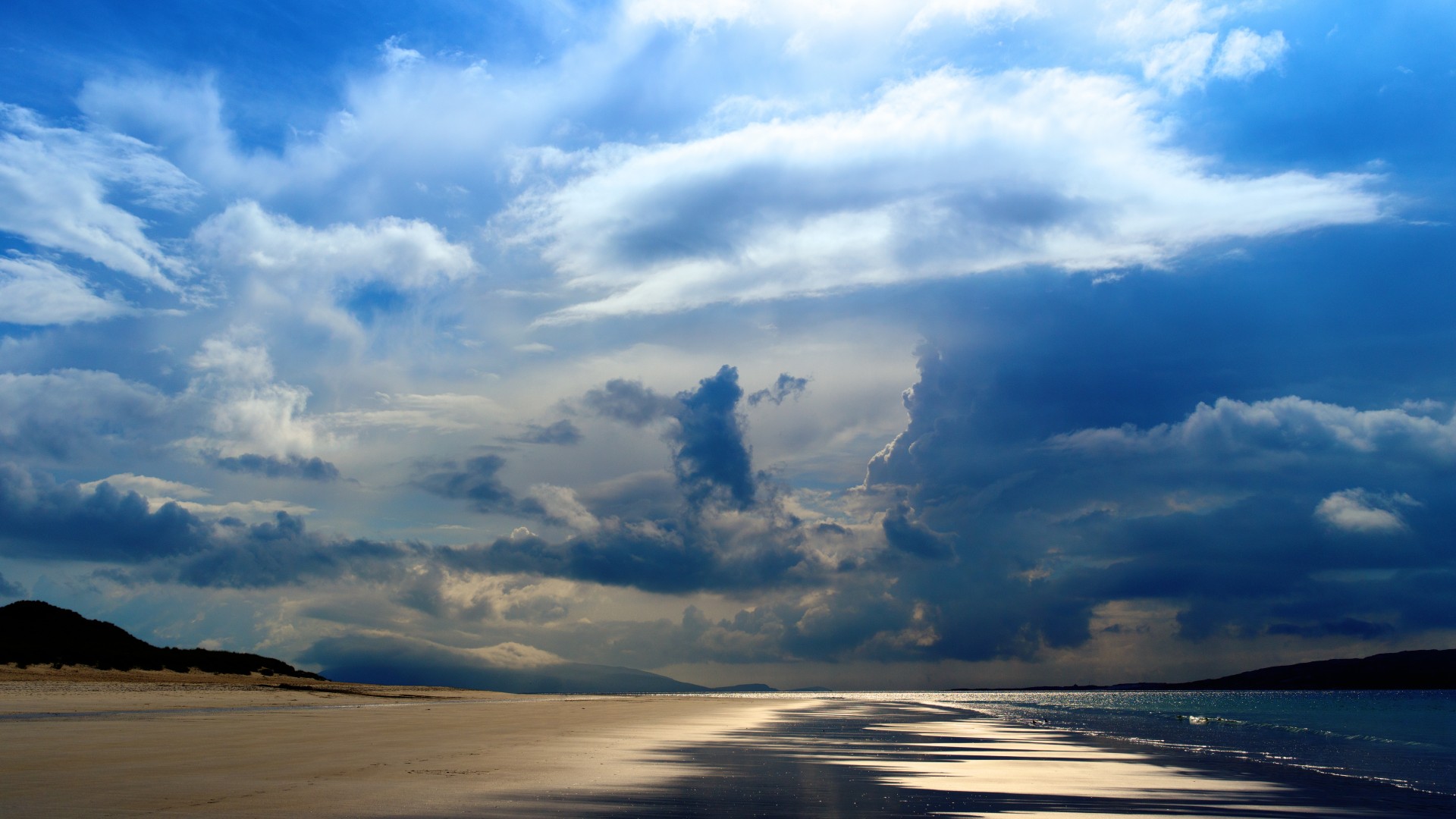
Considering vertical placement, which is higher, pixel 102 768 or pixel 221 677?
pixel 102 768

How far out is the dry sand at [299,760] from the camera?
14.8 m

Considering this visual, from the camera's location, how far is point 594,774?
20734 millimetres

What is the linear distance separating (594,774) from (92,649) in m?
122

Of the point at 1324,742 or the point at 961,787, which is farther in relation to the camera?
the point at 1324,742

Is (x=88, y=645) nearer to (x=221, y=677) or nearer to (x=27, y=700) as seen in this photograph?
(x=221, y=677)

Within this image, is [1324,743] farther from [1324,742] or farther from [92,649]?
[92,649]

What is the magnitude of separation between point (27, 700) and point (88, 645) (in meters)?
87.6

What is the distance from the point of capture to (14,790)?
15305 mm

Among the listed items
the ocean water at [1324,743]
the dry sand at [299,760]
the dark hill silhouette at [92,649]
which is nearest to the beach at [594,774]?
the dry sand at [299,760]

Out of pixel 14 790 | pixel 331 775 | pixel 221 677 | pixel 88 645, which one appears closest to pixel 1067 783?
pixel 331 775

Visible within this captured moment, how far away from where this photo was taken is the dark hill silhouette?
10094 cm

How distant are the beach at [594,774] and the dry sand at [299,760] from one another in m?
0.09

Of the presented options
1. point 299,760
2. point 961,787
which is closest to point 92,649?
point 299,760

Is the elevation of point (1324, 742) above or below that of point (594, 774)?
below
